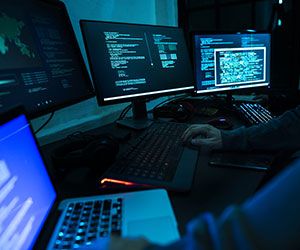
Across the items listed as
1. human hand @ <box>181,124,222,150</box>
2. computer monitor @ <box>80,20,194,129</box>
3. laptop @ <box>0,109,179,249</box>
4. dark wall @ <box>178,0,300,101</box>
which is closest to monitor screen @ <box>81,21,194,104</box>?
computer monitor @ <box>80,20,194,129</box>

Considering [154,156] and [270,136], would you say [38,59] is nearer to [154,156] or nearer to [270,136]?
[154,156]

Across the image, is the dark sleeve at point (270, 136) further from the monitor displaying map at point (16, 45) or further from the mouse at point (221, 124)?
the monitor displaying map at point (16, 45)

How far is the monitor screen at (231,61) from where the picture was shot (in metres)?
1.48

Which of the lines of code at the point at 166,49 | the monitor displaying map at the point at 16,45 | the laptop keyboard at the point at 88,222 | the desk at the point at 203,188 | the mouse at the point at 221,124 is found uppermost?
the monitor displaying map at the point at 16,45

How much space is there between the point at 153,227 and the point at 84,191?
24cm

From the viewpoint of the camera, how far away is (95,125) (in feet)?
4.53

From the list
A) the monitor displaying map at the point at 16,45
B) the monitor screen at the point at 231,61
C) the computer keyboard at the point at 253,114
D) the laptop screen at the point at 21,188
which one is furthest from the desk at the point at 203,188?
the monitor screen at the point at 231,61

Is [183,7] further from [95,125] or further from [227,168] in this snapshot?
[227,168]

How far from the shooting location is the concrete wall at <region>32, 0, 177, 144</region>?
3.93 feet

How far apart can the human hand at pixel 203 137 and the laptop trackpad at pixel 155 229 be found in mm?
430

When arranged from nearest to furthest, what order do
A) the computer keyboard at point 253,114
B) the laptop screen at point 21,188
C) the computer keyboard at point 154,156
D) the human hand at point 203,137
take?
the laptop screen at point 21,188 → the computer keyboard at point 154,156 → the human hand at point 203,137 → the computer keyboard at point 253,114

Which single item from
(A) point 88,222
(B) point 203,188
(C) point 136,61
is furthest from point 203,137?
(A) point 88,222

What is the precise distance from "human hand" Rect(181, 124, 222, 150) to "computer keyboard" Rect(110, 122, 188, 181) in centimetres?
4

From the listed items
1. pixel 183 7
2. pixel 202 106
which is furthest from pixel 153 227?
pixel 183 7
